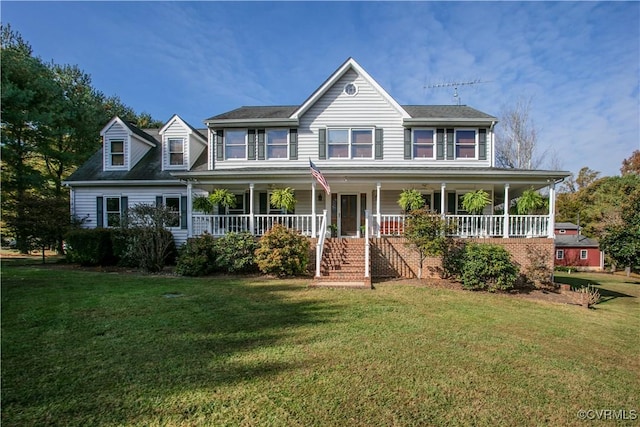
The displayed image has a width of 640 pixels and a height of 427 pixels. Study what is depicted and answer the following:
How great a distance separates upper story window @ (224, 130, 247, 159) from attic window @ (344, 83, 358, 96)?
18.2 ft

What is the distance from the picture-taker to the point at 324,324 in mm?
6398

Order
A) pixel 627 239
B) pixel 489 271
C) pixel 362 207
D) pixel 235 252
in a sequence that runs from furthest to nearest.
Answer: pixel 627 239
pixel 362 207
pixel 235 252
pixel 489 271

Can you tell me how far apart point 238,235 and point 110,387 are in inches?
344

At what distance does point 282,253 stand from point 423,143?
357 inches

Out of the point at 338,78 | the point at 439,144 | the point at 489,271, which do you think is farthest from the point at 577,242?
the point at 338,78

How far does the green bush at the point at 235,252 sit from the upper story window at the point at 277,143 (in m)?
5.13

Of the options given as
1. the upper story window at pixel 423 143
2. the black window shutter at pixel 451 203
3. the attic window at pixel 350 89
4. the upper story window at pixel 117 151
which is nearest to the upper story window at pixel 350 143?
the attic window at pixel 350 89

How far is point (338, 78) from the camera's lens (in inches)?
605

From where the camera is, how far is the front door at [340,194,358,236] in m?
15.9

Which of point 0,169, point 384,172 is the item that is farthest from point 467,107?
point 0,169

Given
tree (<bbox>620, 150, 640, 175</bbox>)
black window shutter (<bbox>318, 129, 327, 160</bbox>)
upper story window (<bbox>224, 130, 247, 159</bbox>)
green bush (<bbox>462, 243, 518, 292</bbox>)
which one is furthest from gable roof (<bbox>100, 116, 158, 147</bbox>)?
tree (<bbox>620, 150, 640, 175</bbox>)

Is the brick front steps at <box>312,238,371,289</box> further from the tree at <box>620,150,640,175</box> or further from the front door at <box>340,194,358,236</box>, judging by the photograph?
the tree at <box>620,150,640,175</box>

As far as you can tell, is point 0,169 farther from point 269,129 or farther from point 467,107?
point 467,107

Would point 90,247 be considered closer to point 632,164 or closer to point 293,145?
point 293,145
